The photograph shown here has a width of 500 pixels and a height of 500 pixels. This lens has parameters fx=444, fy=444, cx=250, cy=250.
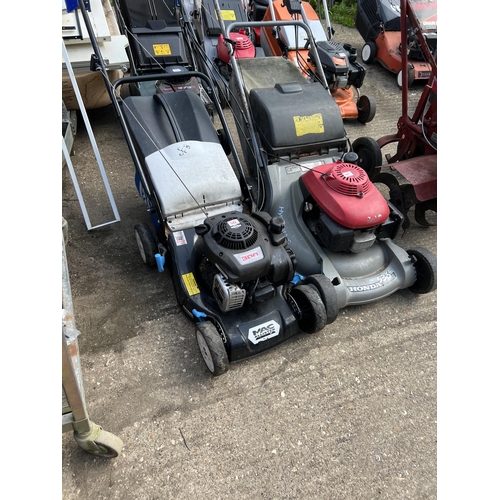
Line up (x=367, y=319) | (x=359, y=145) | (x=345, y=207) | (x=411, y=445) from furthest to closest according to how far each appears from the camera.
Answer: (x=359, y=145) < (x=367, y=319) < (x=345, y=207) < (x=411, y=445)

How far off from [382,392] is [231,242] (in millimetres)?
1180

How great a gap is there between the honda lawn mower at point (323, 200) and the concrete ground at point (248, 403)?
260mm

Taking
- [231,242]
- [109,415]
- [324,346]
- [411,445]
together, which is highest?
[231,242]

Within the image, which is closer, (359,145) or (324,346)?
(324,346)

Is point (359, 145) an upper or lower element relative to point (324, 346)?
upper

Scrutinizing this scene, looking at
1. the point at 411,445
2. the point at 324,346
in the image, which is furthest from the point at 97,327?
the point at 411,445

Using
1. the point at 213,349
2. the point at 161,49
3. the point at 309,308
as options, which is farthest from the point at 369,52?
the point at 213,349

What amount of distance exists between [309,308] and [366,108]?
316 cm

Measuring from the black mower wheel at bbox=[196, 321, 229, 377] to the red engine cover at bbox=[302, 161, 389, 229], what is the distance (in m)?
0.99

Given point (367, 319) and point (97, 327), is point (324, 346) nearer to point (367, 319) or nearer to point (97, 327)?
point (367, 319)

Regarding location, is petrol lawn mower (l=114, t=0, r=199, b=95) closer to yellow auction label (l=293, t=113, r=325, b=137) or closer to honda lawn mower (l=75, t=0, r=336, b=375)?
honda lawn mower (l=75, t=0, r=336, b=375)

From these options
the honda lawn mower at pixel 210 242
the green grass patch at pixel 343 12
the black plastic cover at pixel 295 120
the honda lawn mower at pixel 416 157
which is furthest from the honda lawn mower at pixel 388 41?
the honda lawn mower at pixel 210 242

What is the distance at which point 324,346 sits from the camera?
2654mm

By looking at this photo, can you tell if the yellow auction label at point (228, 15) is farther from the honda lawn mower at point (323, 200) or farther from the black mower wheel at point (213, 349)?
the black mower wheel at point (213, 349)
